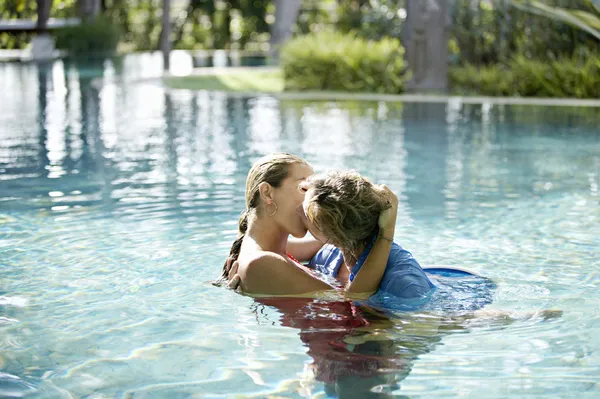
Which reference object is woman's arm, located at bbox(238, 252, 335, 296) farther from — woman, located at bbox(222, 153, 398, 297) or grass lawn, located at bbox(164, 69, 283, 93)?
grass lawn, located at bbox(164, 69, 283, 93)

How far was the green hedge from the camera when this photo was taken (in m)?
15.8

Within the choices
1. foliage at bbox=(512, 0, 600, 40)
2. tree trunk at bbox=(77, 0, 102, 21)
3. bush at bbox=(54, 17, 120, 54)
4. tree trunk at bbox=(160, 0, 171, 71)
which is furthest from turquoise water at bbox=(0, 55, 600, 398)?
tree trunk at bbox=(77, 0, 102, 21)

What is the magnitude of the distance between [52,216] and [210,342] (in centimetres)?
304

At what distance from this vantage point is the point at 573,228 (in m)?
6.15

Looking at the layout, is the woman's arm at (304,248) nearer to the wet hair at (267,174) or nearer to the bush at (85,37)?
the wet hair at (267,174)

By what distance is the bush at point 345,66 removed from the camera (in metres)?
17.5

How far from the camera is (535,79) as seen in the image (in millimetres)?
16453

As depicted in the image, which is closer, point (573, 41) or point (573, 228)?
point (573, 228)

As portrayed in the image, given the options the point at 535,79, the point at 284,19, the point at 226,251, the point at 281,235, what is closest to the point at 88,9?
the point at 284,19

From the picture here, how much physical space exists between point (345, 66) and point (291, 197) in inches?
551

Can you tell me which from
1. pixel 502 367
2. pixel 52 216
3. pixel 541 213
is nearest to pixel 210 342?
pixel 502 367

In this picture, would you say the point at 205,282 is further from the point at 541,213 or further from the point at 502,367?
the point at 541,213

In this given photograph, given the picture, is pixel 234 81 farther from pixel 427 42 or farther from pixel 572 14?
pixel 572 14

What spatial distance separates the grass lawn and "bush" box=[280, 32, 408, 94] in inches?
27.2
